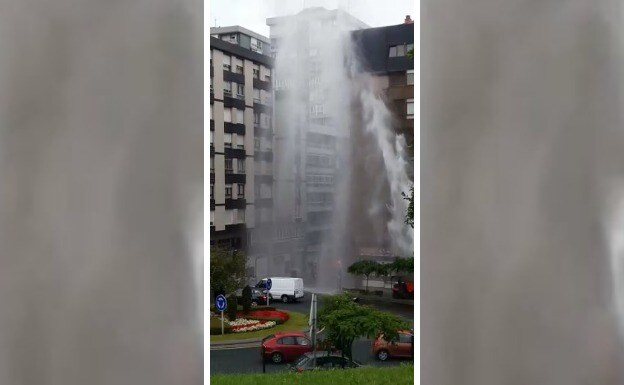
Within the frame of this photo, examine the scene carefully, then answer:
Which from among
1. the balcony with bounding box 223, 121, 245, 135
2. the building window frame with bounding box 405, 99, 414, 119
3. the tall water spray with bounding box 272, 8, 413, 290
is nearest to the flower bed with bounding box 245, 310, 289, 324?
the tall water spray with bounding box 272, 8, 413, 290

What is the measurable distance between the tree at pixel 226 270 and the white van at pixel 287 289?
0.17m

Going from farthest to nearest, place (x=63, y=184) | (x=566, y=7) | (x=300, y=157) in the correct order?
(x=300, y=157)
(x=63, y=184)
(x=566, y=7)

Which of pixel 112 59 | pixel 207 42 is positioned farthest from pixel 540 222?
pixel 112 59

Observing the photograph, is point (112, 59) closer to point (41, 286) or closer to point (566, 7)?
point (41, 286)

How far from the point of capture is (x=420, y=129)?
8.75ft

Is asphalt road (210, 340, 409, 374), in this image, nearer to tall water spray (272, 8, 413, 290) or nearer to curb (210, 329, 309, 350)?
curb (210, 329, 309, 350)

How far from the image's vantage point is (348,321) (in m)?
2.89

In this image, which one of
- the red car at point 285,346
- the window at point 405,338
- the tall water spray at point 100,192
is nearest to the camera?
the tall water spray at point 100,192

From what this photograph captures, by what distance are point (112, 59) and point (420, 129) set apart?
138 centimetres

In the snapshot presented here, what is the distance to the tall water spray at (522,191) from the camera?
2465mm

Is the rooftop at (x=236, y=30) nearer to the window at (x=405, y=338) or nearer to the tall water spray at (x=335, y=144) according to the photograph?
the tall water spray at (x=335, y=144)

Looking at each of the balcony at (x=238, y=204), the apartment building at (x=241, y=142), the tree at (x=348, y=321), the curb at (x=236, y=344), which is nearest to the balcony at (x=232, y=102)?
the apartment building at (x=241, y=142)

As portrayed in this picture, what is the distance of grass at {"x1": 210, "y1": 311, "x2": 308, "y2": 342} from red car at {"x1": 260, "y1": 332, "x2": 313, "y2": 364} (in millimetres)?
23

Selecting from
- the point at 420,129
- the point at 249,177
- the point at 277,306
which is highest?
the point at 420,129
